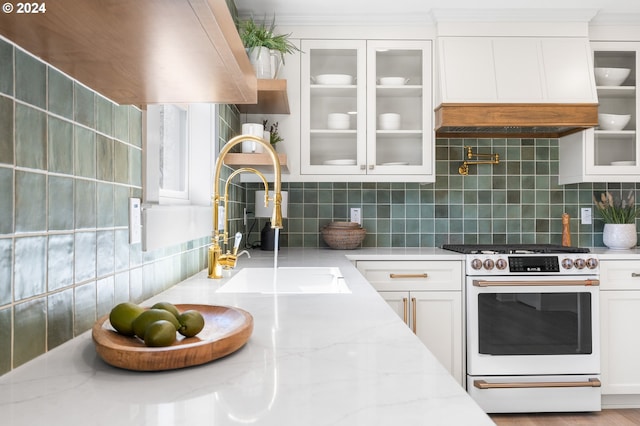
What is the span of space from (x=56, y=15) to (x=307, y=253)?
7.77 ft

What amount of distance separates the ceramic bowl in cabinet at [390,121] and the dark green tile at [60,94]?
92.7 inches

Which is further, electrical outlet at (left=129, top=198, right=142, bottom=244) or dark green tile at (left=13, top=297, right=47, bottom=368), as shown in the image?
electrical outlet at (left=129, top=198, right=142, bottom=244)

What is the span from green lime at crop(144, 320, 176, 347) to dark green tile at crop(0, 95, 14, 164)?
0.34m

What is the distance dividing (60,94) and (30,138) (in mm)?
135

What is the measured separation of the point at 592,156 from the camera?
3039 millimetres

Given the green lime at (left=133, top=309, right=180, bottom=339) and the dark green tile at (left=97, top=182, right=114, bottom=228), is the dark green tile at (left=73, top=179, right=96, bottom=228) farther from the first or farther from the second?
the green lime at (left=133, top=309, right=180, bottom=339)

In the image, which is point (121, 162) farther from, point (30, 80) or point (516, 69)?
point (516, 69)

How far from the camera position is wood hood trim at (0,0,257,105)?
606 mm

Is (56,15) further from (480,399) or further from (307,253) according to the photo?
(480,399)

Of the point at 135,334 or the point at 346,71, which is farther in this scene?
the point at 346,71

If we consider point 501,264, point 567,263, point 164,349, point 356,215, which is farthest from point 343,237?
point 164,349

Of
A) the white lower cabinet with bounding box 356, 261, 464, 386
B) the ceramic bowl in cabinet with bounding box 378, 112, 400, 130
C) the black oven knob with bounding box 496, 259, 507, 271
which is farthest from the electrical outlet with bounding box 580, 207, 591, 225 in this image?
the ceramic bowl in cabinet with bounding box 378, 112, 400, 130

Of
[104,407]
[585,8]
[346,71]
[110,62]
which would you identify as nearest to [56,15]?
[110,62]

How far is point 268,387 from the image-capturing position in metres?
0.68
